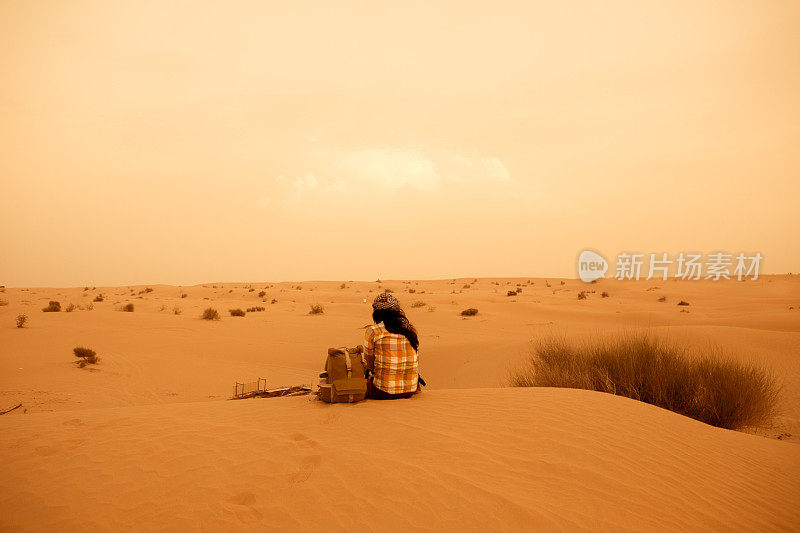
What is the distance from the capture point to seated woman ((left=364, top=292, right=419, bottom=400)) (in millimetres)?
6039

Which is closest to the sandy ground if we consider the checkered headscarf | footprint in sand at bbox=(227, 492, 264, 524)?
footprint in sand at bbox=(227, 492, 264, 524)

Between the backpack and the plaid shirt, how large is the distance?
0.20 meters

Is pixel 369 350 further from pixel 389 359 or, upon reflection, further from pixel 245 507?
pixel 245 507

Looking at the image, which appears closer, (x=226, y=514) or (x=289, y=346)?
(x=226, y=514)

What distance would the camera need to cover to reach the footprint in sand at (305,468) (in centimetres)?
357

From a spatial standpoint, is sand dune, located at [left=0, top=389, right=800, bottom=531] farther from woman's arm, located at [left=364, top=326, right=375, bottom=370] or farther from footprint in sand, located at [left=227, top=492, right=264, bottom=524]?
woman's arm, located at [left=364, top=326, right=375, bottom=370]

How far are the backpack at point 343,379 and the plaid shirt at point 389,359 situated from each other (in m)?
0.20

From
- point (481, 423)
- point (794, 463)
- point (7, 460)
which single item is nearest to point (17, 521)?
point (7, 460)

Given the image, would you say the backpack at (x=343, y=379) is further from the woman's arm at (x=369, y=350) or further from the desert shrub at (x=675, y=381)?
the desert shrub at (x=675, y=381)

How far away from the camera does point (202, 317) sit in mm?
21500

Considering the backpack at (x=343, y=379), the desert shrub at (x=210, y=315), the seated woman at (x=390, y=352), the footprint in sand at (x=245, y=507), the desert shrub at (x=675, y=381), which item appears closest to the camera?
the footprint in sand at (x=245, y=507)

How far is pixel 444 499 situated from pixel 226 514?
5.09 feet

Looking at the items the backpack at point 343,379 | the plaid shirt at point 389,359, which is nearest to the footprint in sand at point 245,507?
the backpack at point 343,379

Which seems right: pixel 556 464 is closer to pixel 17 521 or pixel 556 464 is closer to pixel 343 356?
pixel 343 356
